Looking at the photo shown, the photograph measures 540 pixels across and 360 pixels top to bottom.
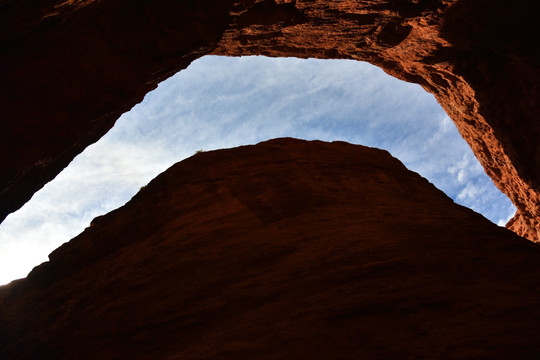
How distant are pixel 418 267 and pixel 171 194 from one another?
7.12m

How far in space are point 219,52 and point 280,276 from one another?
37.3ft

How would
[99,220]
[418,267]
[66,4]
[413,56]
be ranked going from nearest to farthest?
1. [418,267]
2. [66,4]
3. [99,220]
4. [413,56]

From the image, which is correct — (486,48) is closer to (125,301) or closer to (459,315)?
A: (459,315)

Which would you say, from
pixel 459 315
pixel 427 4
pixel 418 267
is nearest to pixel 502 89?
pixel 427 4

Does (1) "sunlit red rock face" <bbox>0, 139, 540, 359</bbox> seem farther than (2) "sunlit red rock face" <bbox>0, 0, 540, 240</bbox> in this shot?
No

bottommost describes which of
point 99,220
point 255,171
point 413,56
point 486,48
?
point 255,171

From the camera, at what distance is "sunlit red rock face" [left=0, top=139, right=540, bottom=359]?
6051mm

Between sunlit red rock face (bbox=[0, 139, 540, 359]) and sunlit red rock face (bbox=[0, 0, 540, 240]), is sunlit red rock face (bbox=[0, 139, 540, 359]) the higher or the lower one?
the lower one

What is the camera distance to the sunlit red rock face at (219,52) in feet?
A: 33.3

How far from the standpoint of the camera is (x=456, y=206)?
1102cm

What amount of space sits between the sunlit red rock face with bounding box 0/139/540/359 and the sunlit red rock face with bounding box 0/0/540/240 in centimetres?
349

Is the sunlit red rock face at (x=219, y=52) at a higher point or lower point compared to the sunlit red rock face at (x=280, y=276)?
higher

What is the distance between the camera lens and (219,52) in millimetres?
15219

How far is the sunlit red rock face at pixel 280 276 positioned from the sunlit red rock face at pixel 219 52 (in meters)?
3.49
